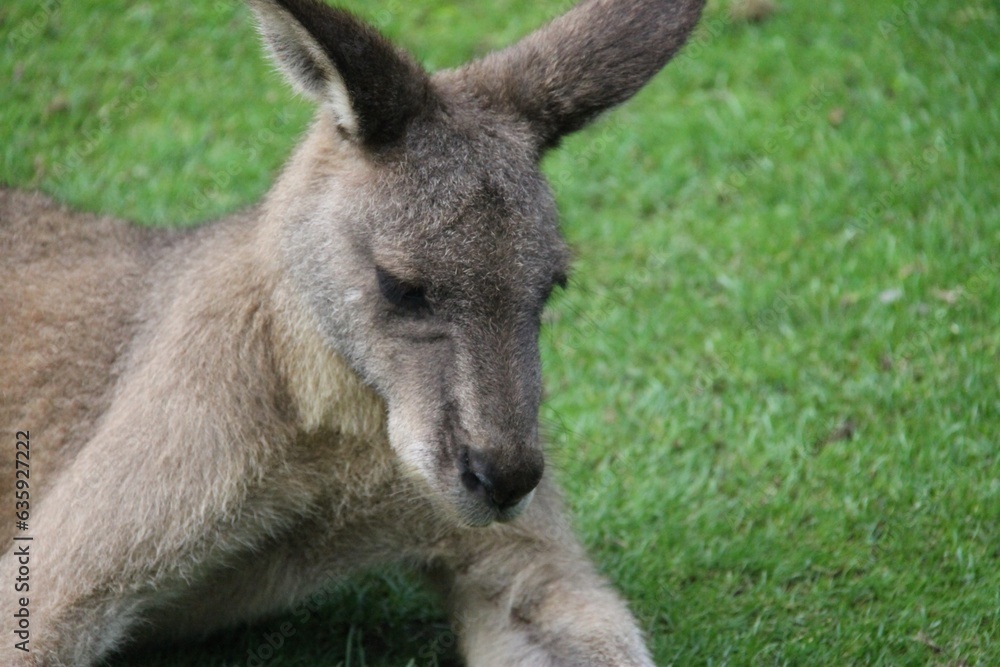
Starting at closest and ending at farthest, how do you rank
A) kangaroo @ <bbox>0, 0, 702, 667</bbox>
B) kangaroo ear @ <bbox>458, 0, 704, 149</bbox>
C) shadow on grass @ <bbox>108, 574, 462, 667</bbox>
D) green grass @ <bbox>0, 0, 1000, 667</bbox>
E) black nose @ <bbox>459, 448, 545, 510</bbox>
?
black nose @ <bbox>459, 448, 545, 510</bbox> → kangaroo @ <bbox>0, 0, 702, 667</bbox> → kangaroo ear @ <bbox>458, 0, 704, 149</bbox> → shadow on grass @ <bbox>108, 574, 462, 667</bbox> → green grass @ <bbox>0, 0, 1000, 667</bbox>

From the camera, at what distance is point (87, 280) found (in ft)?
16.5

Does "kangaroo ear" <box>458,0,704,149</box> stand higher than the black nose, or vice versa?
"kangaroo ear" <box>458,0,704,149</box>

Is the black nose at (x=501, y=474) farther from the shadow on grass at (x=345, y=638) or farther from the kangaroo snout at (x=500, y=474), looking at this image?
the shadow on grass at (x=345, y=638)

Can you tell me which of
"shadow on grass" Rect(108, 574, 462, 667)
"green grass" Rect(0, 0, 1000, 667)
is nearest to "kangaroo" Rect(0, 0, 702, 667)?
"shadow on grass" Rect(108, 574, 462, 667)

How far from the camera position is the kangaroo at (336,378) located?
3955 millimetres


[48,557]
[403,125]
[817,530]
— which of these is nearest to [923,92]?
[817,530]

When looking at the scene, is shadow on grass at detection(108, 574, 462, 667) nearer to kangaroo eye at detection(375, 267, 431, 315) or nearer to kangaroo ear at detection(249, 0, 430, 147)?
kangaroo eye at detection(375, 267, 431, 315)

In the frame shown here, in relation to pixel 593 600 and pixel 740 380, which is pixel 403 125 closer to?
pixel 593 600

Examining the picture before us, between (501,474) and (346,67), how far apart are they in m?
1.28

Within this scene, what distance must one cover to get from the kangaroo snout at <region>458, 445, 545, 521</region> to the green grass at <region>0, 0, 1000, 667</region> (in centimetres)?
125

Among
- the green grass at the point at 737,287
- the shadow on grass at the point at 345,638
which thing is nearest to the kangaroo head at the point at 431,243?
the shadow on grass at the point at 345,638

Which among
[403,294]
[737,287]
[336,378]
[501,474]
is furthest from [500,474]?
[737,287]

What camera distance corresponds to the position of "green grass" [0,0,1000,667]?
5.31 m

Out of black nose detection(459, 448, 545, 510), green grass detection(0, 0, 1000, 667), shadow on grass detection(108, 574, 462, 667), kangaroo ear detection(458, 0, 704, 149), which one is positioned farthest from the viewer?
green grass detection(0, 0, 1000, 667)
